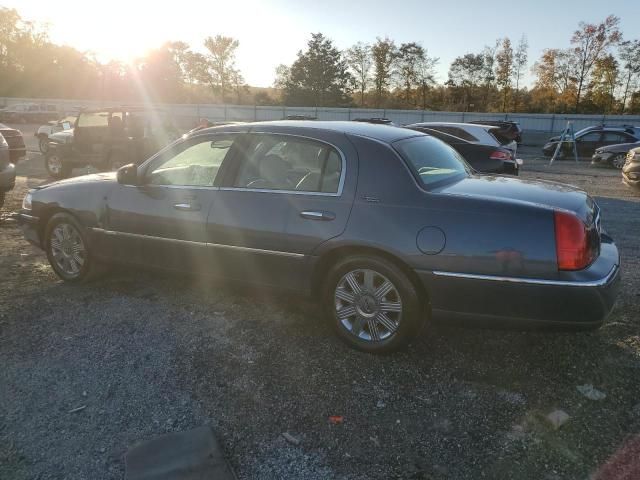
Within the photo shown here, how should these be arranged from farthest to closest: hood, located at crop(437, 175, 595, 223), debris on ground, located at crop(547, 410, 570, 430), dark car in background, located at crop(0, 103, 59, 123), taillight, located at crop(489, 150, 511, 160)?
dark car in background, located at crop(0, 103, 59, 123) < taillight, located at crop(489, 150, 511, 160) < hood, located at crop(437, 175, 595, 223) < debris on ground, located at crop(547, 410, 570, 430)

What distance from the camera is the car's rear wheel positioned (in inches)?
722

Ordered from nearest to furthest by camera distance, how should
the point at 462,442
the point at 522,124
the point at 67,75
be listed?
1. the point at 462,442
2. the point at 522,124
3. the point at 67,75

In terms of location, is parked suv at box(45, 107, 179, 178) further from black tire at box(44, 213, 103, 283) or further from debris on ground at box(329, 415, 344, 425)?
debris on ground at box(329, 415, 344, 425)

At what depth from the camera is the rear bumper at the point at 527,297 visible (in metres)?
3.09

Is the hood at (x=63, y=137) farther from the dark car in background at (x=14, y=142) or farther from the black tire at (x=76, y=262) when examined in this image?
the black tire at (x=76, y=262)

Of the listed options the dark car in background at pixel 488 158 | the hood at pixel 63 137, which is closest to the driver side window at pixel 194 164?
the dark car in background at pixel 488 158

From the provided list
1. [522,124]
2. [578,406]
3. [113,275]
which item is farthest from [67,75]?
[578,406]

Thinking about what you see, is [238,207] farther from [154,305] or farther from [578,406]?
[578,406]

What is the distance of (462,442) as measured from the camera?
2777mm

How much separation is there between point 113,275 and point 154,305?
3.40 ft

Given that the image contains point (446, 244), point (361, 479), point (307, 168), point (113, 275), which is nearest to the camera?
point (361, 479)

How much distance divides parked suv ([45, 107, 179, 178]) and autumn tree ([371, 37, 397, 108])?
48.7 meters

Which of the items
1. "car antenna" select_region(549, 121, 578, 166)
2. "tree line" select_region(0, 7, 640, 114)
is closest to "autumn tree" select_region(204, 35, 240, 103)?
"tree line" select_region(0, 7, 640, 114)

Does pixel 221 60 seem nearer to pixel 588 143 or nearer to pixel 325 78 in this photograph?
pixel 325 78
